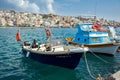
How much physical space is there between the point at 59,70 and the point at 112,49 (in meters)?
10.7

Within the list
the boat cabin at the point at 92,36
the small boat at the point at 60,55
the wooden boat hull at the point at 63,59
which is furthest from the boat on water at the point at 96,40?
the wooden boat hull at the point at 63,59

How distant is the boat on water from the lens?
26562 millimetres

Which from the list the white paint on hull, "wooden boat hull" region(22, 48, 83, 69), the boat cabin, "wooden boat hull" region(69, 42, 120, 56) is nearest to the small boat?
"wooden boat hull" region(22, 48, 83, 69)

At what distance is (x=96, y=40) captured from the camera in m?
27.7

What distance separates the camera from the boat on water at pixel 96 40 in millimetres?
26562

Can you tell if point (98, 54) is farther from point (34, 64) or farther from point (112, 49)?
point (34, 64)

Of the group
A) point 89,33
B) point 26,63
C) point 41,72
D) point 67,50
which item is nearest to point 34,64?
point 26,63

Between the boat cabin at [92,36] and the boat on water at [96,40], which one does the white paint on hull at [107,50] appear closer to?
the boat on water at [96,40]

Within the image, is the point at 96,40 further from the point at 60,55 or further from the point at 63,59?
the point at 60,55

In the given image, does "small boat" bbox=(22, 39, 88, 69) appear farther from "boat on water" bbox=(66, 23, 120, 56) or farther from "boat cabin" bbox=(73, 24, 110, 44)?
"boat cabin" bbox=(73, 24, 110, 44)

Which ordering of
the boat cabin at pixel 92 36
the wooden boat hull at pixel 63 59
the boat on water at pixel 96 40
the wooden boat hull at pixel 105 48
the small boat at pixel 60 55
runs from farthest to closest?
1. the boat cabin at pixel 92 36
2. the boat on water at pixel 96 40
3. the wooden boat hull at pixel 105 48
4. the wooden boat hull at pixel 63 59
5. the small boat at pixel 60 55

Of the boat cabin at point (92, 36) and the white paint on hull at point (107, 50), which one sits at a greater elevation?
the boat cabin at point (92, 36)

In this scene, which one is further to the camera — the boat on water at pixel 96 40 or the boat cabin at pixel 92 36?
the boat cabin at pixel 92 36

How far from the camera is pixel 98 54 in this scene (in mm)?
27328
